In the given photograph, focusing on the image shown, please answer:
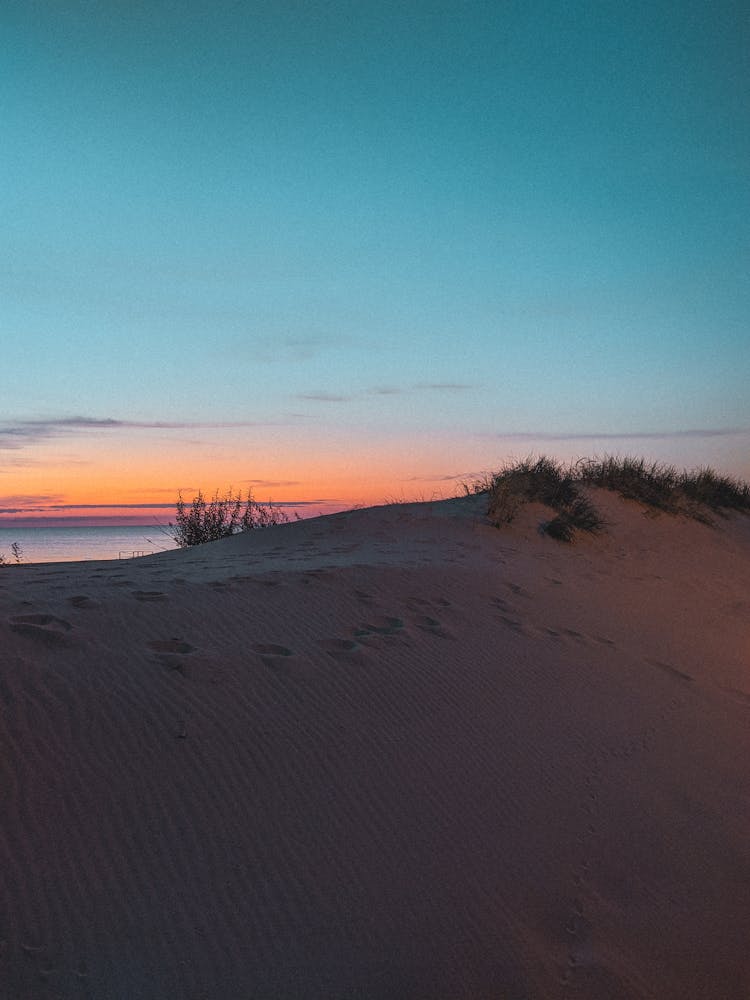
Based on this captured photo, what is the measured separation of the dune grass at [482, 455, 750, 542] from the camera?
10352 mm

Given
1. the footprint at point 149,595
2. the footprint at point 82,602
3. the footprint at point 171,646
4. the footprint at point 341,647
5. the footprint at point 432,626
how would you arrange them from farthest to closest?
the footprint at point 432,626, the footprint at point 149,595, the footprint at point 82,602, the footprint at point 341,647, the footprint at point 171,646

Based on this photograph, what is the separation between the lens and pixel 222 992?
204cm

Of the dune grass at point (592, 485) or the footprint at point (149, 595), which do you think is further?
the dune grass at point (592, 485)

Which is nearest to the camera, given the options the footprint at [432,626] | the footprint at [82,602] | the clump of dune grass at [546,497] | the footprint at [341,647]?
the footprint at [341,647]

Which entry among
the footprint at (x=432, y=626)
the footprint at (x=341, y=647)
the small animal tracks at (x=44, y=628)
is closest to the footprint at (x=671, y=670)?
the footprint at (x=432, y=626)

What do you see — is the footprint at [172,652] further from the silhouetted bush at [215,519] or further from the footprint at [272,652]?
the silhouetted bush at [215,519]

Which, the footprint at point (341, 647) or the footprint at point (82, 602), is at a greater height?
the footprint at point (82, 602)

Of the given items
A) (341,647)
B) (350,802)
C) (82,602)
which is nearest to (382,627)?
(341,647)

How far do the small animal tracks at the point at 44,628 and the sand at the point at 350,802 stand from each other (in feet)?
0.07

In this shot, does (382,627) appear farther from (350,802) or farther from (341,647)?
(350,802)

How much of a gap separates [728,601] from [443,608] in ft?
15.5

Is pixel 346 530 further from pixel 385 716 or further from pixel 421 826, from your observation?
pixel 421 826

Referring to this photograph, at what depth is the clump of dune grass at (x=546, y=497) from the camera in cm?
1005

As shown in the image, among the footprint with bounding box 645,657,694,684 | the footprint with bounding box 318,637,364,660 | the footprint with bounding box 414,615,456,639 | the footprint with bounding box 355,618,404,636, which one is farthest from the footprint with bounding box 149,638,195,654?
the footprint with bounding box 645,657,694,684
